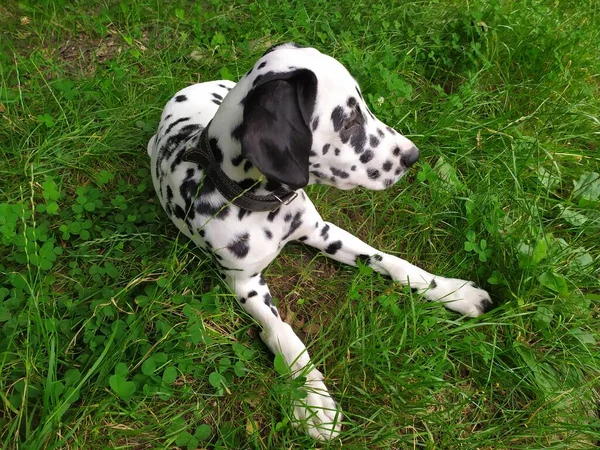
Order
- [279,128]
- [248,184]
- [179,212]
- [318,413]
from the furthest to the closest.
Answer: [179,212], [318,413], [248,184], [279,128]

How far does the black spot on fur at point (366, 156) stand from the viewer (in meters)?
2.29

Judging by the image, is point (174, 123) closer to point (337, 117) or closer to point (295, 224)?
point (295, 224)

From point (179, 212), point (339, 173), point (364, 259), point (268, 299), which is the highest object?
point (339, 173)

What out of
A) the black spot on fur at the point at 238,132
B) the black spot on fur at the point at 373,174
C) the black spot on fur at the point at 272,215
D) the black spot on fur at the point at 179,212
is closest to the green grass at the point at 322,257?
the black spot on fur at the point at 179,212

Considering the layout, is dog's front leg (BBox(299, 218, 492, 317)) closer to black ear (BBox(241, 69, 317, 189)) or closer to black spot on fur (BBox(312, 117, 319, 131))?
black spot on fur (BBox(312, 117, 319, 131))

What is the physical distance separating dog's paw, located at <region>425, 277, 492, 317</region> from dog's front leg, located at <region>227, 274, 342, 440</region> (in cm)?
85

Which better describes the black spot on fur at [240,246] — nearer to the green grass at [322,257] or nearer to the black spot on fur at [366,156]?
the green grass at [322,257]

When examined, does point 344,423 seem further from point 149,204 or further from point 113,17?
point 113,17

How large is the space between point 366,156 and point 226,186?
70 cm

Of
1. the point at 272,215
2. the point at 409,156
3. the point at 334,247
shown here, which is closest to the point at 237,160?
the point at 272,215

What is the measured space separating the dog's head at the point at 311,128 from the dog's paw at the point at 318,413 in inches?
40.9

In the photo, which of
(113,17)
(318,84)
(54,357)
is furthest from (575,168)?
(113,17)

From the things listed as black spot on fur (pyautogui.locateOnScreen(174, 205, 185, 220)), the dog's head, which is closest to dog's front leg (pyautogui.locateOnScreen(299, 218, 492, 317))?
the dog's head

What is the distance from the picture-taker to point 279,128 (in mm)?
1845
